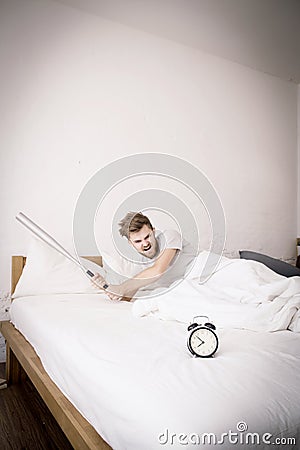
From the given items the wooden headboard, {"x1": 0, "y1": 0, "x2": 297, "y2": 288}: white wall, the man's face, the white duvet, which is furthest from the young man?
{"x1": 0, "y1": 0, "x2": 297, "y2": 288}: white wall

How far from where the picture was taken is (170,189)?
3.41 metres

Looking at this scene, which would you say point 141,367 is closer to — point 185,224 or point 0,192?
point 0,192

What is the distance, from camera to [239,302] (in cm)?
168

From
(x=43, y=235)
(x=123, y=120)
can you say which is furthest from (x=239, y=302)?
(x=123, y=120)

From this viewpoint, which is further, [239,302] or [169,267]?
[169,267]

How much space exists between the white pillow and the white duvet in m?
0.84

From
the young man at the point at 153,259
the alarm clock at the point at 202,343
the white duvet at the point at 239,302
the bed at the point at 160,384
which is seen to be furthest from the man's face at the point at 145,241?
the alarm clock at the point at 202,343

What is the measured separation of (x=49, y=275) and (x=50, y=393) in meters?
1.19

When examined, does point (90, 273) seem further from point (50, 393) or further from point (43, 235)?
point (50, 393)

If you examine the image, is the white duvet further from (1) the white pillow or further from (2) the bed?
(1) the white pillow

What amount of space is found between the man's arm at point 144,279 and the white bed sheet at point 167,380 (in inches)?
24.6

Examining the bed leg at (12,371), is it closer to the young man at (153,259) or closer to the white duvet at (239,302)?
the young man at (153,259)

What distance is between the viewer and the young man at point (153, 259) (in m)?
2.29

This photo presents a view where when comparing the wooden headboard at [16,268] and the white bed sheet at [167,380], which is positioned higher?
the wooden headboard at [16,268]
